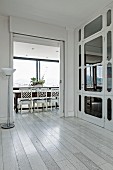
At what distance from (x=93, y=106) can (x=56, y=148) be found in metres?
1.85

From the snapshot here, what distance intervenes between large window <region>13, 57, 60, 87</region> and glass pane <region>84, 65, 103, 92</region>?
5.20 meters

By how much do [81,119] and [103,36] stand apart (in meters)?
2.35

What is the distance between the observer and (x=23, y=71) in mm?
8555

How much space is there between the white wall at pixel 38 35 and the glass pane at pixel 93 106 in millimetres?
663

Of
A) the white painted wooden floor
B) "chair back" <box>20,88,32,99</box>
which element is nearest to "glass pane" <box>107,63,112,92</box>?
the white painted wooden floor

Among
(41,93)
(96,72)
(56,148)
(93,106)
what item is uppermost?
(96,72)

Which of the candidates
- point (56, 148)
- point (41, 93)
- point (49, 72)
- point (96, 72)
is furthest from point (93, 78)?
point (49, 72)

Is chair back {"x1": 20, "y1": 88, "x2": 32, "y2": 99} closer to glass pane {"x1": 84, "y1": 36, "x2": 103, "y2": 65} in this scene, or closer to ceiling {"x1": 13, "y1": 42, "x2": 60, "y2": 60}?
ceiling {"x1": 13, "y1": 42, "x2": 60, "y2": 60}

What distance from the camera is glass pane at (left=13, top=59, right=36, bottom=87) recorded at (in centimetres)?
835

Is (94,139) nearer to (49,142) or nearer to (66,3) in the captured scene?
(49,142)

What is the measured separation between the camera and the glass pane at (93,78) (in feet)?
11.4

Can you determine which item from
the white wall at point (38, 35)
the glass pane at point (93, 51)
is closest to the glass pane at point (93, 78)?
the glass pane at point (93, 51)

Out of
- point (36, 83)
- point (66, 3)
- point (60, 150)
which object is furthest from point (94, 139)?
point (36, 83)

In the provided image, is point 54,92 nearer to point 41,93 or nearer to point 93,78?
point 41,93
